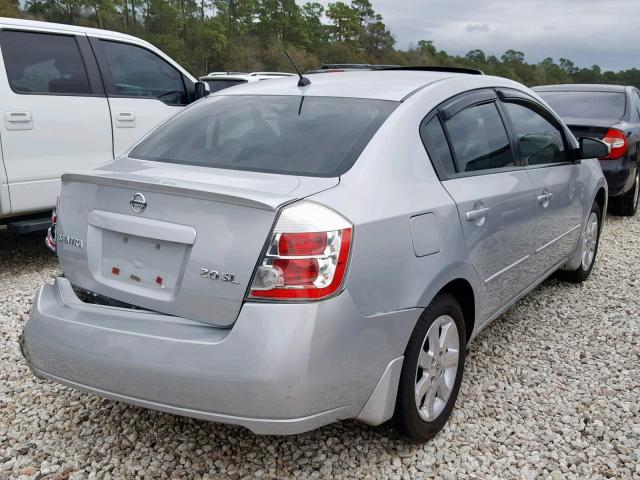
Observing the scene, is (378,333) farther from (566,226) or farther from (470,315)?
(566,226)

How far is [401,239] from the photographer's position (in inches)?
95.5

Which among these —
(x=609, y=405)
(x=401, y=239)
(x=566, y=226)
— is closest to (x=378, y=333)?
(x=401, y=239)

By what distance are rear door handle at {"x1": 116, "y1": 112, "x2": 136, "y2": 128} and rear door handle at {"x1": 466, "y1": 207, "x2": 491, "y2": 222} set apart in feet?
12.4

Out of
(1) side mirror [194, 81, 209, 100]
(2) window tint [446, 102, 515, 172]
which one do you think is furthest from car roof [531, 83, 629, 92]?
(2) window tint [446, 102, 515, 172]

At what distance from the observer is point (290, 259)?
215 centimetres

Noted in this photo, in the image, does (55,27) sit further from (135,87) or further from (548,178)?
(548,178)

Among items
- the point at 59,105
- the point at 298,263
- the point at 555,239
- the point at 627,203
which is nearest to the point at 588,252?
the point at 555,239

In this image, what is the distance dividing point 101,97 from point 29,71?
2.06ft

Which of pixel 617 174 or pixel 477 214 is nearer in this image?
pixel 477 214

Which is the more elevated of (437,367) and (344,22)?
(344,22)

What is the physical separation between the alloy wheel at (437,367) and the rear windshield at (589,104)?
5.91 meters

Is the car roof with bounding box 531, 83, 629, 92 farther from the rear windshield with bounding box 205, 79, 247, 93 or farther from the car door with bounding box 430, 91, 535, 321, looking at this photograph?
the rear windshield with bounding box 205, 79, 247, 93

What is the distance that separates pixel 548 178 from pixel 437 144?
135 cm

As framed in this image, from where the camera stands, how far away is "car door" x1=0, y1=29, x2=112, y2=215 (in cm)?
493
